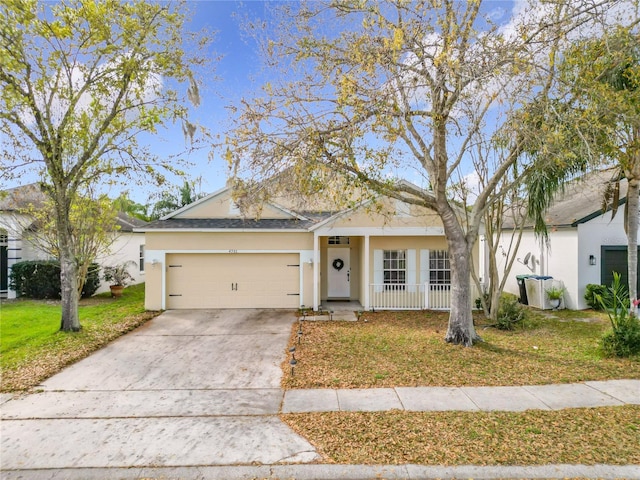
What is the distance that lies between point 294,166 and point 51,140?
6.22 metres

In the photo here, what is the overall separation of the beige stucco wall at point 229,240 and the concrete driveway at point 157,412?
190 inches

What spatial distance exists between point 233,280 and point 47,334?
5.47m

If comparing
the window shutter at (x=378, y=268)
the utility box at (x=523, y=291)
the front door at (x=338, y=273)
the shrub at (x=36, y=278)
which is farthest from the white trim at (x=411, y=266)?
the shrub at (x=36, y=278)

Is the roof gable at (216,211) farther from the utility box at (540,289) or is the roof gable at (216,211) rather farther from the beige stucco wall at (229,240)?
the utility box at (540,289)

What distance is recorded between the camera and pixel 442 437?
13.9 ft

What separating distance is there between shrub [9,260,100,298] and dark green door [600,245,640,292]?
18.5 metres

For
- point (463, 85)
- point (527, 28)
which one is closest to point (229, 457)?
point (463, 85)

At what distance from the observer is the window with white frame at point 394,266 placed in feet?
42.8

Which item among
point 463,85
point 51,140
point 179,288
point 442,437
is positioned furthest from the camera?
point 179,288

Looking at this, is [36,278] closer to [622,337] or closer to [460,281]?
[460,281]

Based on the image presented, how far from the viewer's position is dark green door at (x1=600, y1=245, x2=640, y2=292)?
12.2 m

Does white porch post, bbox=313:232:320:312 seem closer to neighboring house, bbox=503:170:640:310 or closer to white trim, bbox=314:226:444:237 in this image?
white trim, bbox=314:226:444:237

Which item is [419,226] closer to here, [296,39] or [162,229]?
[296,39]

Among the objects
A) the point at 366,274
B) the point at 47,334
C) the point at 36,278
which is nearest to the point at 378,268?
the point at 366,274
